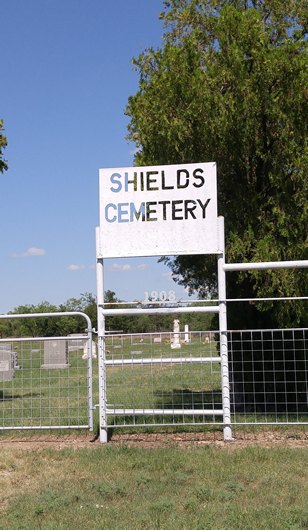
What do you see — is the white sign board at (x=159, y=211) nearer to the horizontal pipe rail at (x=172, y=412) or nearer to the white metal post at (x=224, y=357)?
the white metal post at (x=224, y=357)

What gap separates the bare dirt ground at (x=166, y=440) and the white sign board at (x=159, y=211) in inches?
94.7

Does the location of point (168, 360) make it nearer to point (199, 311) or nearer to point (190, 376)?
point (199, 311)

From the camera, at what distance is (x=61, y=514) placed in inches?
214

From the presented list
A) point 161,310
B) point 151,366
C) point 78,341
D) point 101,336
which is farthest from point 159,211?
point 78,341

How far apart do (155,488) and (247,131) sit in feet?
18.8

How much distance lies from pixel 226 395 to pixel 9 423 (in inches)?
162

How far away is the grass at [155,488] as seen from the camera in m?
5.18

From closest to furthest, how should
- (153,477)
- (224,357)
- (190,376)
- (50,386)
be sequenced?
(153,477) → (224,357) → (50,386) → (190,376)

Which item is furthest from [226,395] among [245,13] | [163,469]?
[245,13]

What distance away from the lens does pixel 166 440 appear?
8359 mm

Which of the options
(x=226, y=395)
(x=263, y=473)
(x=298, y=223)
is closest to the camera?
(x=263, y=473)

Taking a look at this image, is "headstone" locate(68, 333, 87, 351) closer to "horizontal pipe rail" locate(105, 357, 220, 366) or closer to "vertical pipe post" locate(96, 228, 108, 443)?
"vertical pipe post" locate(96, 228, 108, 443)

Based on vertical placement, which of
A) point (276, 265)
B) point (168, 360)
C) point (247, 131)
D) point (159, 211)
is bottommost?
point (168, 360)

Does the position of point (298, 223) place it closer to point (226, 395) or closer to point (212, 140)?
point (212, 140)
